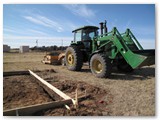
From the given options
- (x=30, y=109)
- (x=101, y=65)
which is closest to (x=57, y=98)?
(x=30, y=109)

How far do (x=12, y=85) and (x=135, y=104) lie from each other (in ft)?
13.4

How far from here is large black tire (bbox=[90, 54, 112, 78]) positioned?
6.64 metres

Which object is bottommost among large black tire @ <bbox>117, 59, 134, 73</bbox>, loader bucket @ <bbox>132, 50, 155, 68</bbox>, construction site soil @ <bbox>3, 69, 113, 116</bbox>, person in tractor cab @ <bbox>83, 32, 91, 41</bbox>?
construction site soil @ <bbox>3, 69, 113, 116</bbox>

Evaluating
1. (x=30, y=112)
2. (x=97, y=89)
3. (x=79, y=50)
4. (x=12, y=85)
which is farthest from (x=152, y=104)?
(x=79, y=50)

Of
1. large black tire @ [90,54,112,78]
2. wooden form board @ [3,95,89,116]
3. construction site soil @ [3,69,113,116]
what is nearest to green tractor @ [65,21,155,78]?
large black tire @ [90,54,112,78]

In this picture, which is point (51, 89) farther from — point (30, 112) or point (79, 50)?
point (79, 50)

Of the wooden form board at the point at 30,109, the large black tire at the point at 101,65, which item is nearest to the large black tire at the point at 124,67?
the large black tire at the point at 101,65

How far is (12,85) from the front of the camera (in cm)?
636

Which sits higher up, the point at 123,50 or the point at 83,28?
the point at 83,28

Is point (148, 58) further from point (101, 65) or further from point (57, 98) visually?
point (57, 98)

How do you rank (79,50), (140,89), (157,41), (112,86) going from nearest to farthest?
1. (157,41)
2. (140,89)
3. (112,86)
4. (79,50)

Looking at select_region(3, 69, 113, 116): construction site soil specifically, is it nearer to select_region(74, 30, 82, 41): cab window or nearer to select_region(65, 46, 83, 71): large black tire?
select_region(65, 46, 83, 71): large black tire

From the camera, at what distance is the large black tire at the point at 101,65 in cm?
664

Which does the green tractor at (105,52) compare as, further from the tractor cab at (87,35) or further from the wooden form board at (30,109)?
the wooden form board at (30,109)
